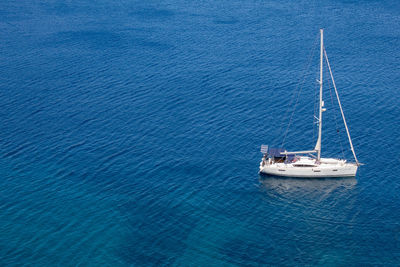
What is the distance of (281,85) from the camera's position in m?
155

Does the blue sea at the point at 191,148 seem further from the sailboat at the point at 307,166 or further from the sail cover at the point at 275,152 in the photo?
the sail cover at the point at 275,152

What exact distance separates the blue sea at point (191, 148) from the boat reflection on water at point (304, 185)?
0.37 meters

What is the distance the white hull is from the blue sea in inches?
61.2

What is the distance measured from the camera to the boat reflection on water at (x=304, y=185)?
359 feet

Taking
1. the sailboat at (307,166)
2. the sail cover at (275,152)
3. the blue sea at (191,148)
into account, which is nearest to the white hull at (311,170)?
the sailboat at (307,166)

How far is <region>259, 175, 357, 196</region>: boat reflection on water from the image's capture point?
109m

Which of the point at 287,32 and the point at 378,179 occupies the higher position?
the point at 287,32

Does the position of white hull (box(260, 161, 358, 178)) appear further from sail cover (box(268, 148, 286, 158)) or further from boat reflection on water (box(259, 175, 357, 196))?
sail cover (box(268, 148, 286, 158))

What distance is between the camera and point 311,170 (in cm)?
11194

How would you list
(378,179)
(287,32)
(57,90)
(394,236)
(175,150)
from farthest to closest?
(287,32), (57,90), (175,150), (378,179), (394,236)

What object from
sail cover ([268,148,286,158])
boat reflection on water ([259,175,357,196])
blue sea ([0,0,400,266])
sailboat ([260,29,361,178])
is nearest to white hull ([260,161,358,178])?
sailboat ([260,29,361,178])

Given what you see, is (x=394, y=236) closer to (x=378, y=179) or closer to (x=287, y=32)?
(x=378, y=179)

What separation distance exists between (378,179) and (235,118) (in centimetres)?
4117

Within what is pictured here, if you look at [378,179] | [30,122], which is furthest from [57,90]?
[378,179]
